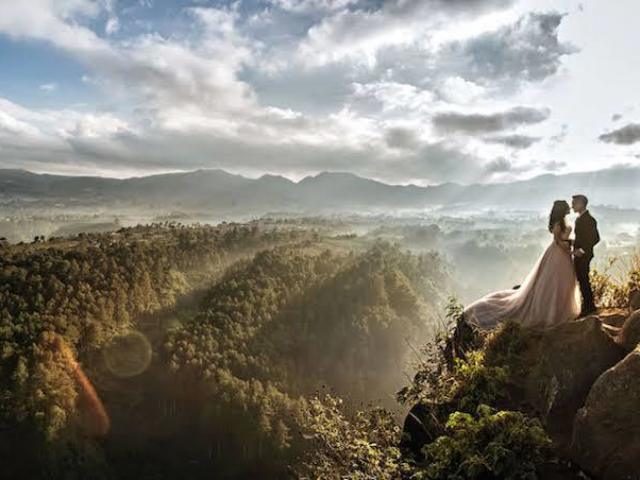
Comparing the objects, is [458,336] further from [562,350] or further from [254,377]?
[254,377]

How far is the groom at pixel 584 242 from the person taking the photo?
10789 mm

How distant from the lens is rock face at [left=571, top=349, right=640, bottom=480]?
6387mm

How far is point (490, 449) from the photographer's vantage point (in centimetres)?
691

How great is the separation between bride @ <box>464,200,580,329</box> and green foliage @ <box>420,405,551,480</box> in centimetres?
443

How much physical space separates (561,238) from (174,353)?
11122 cm

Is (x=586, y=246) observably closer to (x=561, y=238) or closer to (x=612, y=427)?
(x=561, y=238)

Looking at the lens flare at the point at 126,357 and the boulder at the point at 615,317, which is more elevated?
the boulder at the point at 615,317

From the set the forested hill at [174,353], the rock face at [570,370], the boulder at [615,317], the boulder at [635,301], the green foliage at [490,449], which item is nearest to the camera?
the green foliage at [490,449]

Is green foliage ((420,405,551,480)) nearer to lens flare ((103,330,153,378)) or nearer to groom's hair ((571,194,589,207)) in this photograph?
groom's hair ((571,194,589,207))

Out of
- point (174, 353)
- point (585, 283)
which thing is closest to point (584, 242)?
point (585, 283)

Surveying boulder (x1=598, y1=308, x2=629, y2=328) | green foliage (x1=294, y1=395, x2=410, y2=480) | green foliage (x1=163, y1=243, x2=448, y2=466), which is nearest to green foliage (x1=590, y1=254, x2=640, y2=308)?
boulder (x1=598, y1=308, x2=629, y2=328)

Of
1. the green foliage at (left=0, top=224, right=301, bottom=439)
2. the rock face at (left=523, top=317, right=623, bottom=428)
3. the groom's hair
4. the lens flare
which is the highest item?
the groom's hair

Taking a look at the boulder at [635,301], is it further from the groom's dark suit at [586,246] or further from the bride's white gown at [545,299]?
the bride's white gown at [545,299]

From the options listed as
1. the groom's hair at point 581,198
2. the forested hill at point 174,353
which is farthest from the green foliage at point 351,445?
the forested hill at point 174,353
